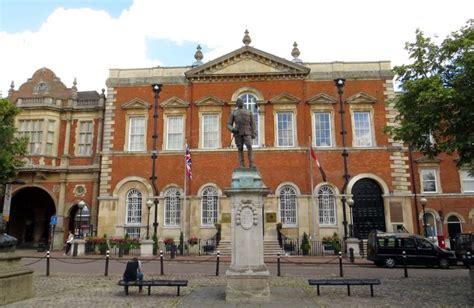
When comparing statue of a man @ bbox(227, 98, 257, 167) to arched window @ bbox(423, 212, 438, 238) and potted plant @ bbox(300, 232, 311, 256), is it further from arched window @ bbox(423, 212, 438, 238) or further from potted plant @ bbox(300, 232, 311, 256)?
arched window @ bbox(423, 212, 438, 238)

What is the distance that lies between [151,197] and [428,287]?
18.8 meters

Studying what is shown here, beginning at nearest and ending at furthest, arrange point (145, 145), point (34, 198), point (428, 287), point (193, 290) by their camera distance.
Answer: point (193, 290) < point (428, 287) < point (145, 145) < point (34, 198)

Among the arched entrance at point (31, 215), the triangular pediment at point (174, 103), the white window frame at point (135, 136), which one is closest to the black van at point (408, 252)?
the triangular pediment at point (174, 103)

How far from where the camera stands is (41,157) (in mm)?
29781

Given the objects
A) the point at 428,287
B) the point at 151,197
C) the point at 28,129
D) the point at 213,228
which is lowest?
the point at 428,287

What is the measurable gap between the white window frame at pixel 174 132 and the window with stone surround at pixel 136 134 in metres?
1.82

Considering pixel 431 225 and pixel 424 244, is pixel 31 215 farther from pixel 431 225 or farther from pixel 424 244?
pixel 431 225

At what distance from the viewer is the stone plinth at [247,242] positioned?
9.71m

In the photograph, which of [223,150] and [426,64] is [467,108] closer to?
[426,64]

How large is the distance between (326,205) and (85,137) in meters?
19.0

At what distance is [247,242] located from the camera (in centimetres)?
1011

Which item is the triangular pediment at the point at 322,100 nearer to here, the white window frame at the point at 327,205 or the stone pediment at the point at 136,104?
the white window frame at the point at 327,205

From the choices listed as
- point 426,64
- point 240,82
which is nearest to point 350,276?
point 426,64

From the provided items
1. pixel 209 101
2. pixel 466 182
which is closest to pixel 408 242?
pixel 466 182
